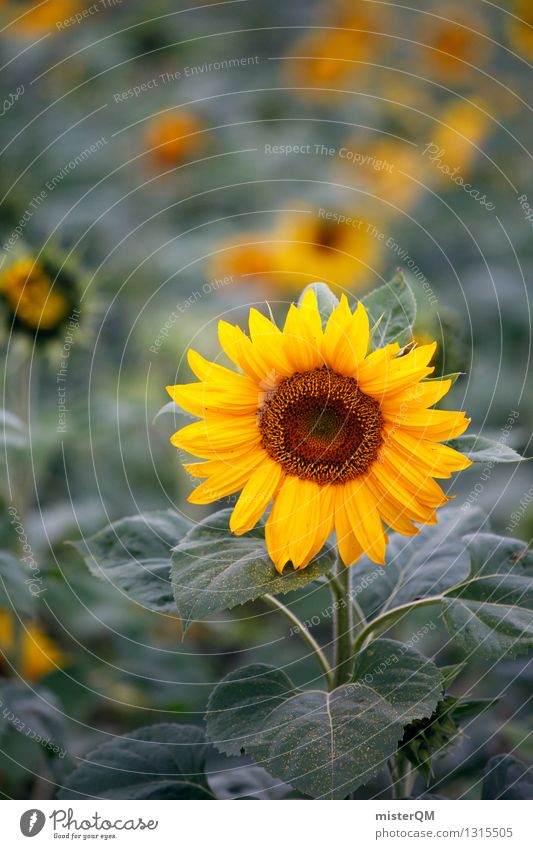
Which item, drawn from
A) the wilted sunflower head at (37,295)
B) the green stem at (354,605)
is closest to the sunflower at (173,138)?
the wilted sunflower head at (37,295)

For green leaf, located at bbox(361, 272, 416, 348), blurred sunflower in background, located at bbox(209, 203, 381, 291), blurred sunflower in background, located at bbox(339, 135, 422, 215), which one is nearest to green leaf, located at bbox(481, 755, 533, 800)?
green leaf, located at bbox(361, 272, 416, 348)

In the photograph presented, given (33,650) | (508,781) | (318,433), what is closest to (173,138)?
(33,650)

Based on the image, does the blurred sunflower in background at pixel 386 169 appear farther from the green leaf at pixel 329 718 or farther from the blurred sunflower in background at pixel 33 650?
Answer: the green leaf at pixel 329 718

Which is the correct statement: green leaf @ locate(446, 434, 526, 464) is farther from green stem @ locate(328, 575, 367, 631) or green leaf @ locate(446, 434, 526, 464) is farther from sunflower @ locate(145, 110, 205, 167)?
sunflower @ locate(145, 110, 205, 167)

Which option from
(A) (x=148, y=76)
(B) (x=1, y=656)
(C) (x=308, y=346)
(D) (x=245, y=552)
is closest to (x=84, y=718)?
(B) (x=1, y=656)

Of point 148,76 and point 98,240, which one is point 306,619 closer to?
point 98,240
